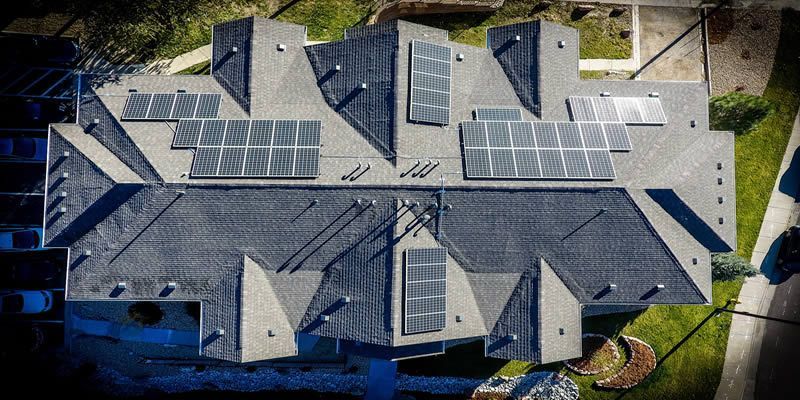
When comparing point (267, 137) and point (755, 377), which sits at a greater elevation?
point (267, 137)

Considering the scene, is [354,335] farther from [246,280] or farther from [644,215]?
[644,215]

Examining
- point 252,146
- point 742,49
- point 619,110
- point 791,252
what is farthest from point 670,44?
point 252,146

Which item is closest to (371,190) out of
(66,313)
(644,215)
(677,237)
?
(644,215)

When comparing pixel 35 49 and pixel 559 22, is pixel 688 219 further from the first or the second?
pixel 35 49

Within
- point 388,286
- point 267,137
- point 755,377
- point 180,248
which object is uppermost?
point 267,137

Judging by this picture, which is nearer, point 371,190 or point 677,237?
point 371,190

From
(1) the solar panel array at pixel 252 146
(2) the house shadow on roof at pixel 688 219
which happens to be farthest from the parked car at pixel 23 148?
(2) the house shadow on roof at pixel 688 219

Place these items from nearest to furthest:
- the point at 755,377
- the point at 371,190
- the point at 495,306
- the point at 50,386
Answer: the point at 371,190 → the point at 495,306 → the point at 50,386 → the point at 755,377
